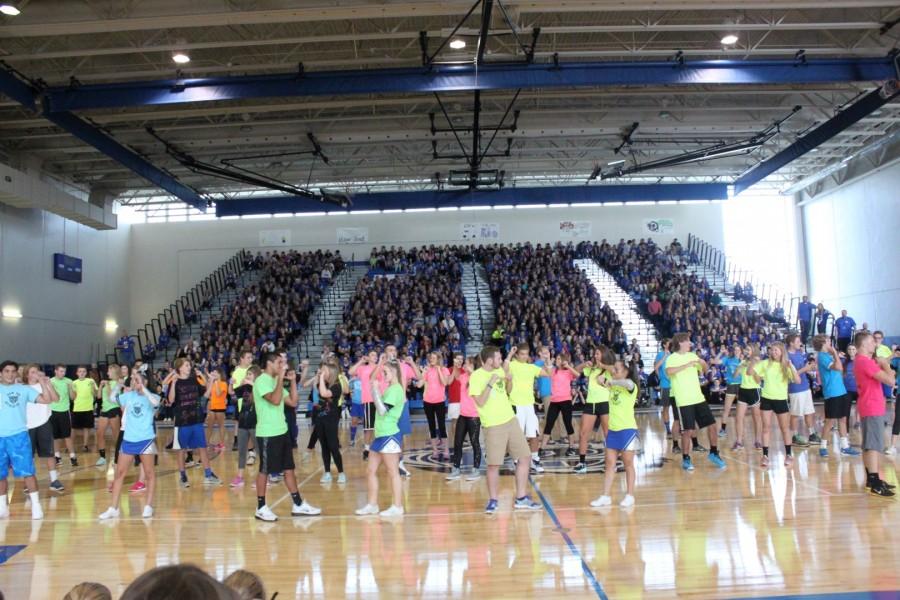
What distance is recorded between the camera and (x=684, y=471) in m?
9.99

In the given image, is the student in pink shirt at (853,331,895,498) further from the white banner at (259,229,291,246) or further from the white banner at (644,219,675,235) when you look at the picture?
the white banner at (259,229,291,246)

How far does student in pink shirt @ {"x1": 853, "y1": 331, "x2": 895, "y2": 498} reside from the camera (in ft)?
25.3

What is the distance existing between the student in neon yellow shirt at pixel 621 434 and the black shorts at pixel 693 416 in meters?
2.13

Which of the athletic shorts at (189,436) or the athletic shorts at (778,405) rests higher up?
the athletic shorts at (778,405)

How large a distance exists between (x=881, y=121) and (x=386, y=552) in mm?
24883

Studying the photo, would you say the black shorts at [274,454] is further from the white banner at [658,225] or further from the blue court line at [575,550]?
the white banner at [658,225]

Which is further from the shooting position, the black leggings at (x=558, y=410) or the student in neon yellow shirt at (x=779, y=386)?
the black leggings at (x=558, y=410)

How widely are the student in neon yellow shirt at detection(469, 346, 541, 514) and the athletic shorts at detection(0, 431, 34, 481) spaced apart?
538cm

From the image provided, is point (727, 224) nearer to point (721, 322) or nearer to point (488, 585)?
point (721, 322)

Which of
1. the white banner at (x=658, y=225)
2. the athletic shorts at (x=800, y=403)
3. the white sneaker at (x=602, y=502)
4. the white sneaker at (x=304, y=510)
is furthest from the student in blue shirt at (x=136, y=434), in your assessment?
the white banner at (x=658, y=225)

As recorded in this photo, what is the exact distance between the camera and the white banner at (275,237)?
33.7 metres

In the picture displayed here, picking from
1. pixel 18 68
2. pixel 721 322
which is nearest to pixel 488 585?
pixel 18 68

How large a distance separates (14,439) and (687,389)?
28.4ft

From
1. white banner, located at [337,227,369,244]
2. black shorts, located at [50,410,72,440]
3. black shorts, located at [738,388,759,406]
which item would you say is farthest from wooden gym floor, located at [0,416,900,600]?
white banner, located at [337,227,369,244]
